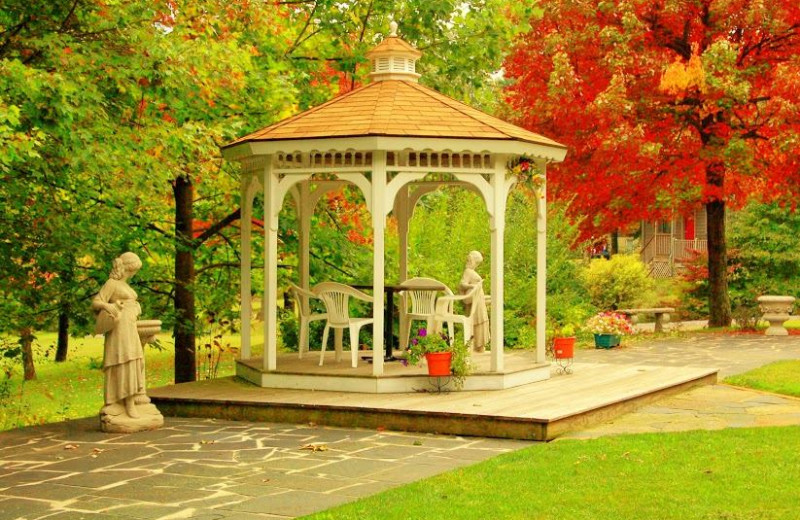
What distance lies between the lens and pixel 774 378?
1347 cm

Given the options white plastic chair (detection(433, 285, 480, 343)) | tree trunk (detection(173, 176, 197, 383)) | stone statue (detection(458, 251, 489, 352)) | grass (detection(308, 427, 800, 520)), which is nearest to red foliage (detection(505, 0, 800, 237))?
stone statue (detection(458, 251, 489, 352))

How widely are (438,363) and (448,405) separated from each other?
0.88 metres

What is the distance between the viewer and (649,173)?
21188mm

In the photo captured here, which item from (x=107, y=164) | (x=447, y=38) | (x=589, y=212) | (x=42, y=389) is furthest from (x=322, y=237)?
(x=589, y=212)

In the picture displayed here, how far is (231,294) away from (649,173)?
A: 961 centimetres

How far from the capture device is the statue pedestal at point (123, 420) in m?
9.96

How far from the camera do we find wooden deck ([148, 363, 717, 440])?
377 inches

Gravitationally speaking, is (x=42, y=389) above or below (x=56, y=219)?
below

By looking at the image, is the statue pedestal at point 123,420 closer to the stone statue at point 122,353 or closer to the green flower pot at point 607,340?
the stone statue at point 122,353

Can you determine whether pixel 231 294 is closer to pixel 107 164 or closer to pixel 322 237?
pixel 322 237

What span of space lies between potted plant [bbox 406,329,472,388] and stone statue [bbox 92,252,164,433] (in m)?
2.80

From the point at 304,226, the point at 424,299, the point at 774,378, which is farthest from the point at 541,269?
the point at 774,378

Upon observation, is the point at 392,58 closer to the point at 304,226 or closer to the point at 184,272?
the point at 304,226

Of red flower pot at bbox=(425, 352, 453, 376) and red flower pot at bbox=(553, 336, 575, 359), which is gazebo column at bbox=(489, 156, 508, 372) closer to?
red flower pot at bbox=(425, 352, 453, 376)
